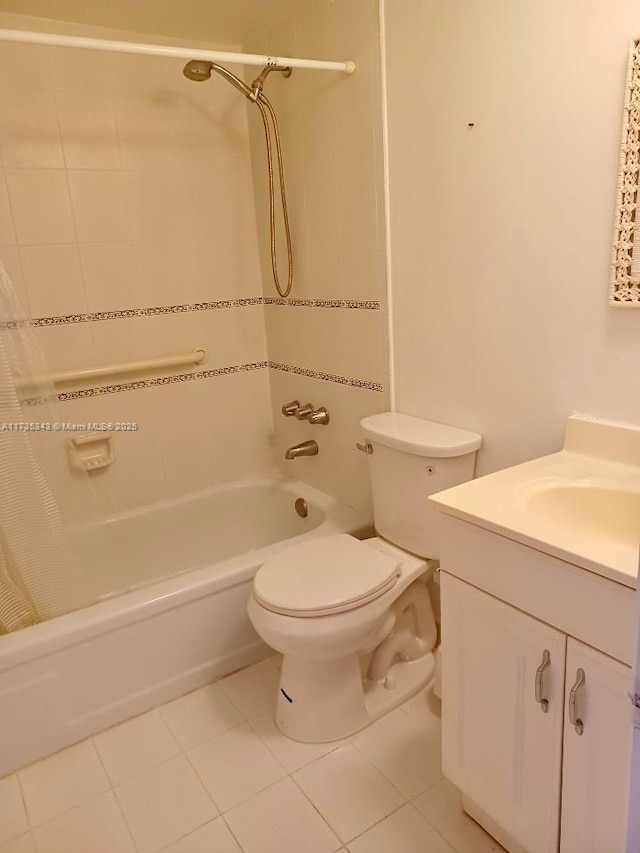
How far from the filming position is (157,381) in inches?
94.7

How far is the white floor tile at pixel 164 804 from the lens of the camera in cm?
Result: 144

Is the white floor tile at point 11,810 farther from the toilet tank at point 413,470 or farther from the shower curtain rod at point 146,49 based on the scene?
the shower curtain rod at point 146,49

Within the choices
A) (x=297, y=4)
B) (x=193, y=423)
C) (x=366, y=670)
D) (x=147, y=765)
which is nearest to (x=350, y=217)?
(x=297, y=4)

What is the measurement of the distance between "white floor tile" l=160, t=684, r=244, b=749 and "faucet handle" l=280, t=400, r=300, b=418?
1037mm

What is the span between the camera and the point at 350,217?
199 centimetres

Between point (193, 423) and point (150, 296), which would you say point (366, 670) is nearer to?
point (193, 423)

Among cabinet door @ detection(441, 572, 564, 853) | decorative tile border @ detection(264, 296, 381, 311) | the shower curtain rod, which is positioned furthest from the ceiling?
cabinet door @ detection(441, 572, 564, 853)

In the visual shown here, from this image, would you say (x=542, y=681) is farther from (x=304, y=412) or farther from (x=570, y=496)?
(x=304, y=412)

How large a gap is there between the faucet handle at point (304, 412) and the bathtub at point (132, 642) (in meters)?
0.32

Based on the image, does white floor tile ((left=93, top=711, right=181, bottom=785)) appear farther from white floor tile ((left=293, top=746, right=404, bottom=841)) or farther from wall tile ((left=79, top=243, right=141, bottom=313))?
wall tile ((left=79, top=243, right=141, bottom=313))

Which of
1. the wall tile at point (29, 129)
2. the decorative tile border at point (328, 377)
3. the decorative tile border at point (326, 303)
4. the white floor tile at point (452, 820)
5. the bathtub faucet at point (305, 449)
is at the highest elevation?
the wall tile at point (29, 129)

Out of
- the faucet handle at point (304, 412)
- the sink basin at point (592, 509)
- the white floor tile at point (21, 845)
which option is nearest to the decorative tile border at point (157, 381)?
the faucet handle at point (304, 412)

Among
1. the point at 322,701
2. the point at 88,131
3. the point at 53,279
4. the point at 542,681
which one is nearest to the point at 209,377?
the point at 53,279

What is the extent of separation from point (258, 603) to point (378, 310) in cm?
98
